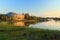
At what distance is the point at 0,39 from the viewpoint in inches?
388

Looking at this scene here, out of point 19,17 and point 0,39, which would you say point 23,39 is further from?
point 19,17

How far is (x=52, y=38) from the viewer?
9.97 m

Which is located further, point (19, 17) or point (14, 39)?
point (19, 17)

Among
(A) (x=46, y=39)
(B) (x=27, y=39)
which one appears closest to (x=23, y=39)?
(B) (x=27, y=39)

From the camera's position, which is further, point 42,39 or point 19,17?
point 19,17

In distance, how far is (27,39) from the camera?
9750 millimetres

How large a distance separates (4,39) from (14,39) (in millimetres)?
658

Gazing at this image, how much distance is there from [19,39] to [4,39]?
3.26 ft

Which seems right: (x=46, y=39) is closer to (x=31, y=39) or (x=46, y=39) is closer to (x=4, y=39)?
(x=31, y=39)

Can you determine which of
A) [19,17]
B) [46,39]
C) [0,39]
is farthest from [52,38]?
[19,17]

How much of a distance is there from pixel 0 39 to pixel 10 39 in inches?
26.6

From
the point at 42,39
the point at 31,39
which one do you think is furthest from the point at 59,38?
the point at 31,39

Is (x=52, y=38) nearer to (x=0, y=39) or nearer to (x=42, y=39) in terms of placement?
(x=42, y=39)

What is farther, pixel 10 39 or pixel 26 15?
pixel 26 15
